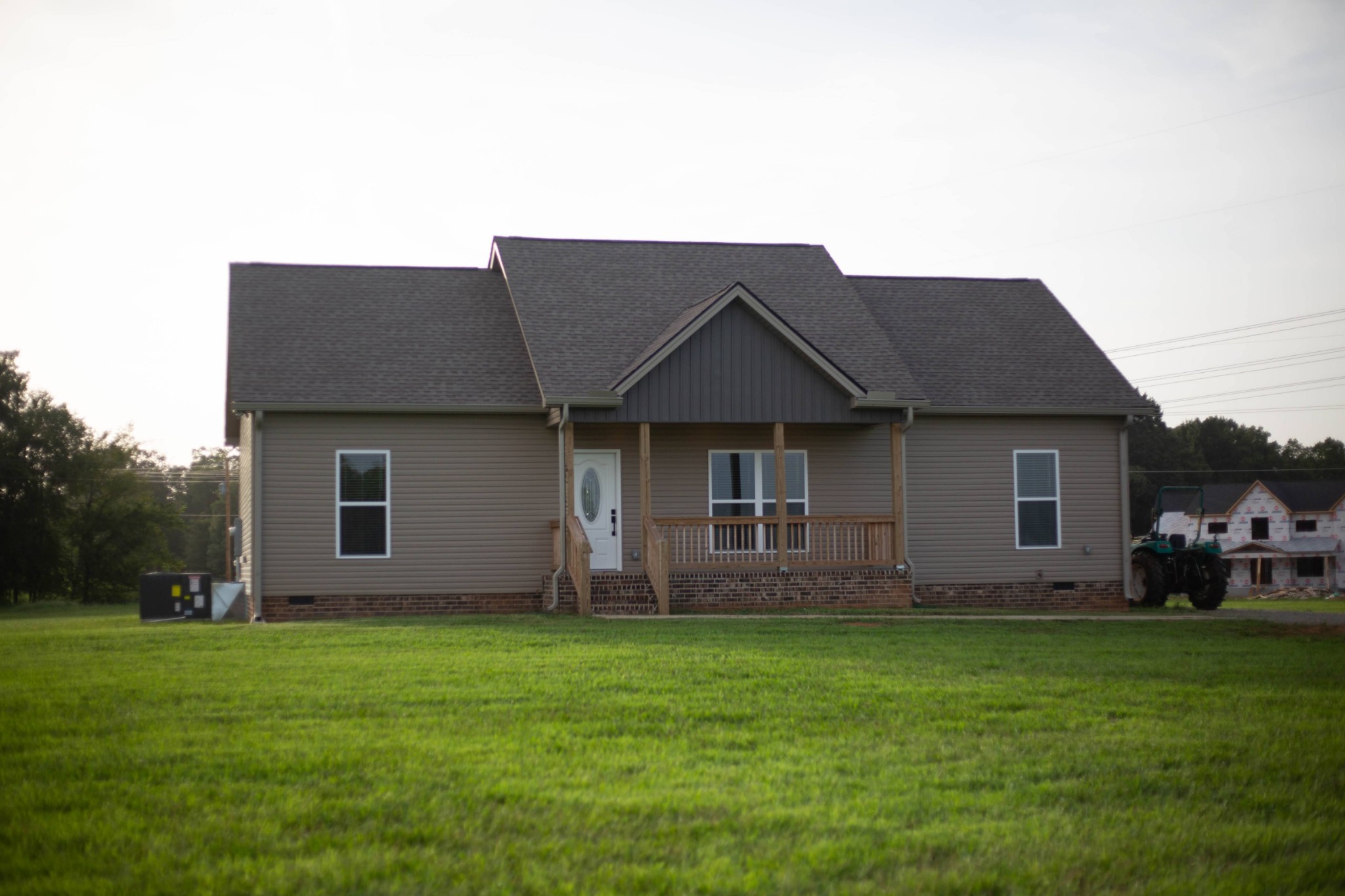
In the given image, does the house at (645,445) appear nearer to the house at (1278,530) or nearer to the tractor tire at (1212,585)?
the tractor tire at (1212,585)

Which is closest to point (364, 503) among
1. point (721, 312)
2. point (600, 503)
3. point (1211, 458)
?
point (600, 503)

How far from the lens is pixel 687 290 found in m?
21.9

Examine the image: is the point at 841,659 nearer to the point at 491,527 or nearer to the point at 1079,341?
the point at 491,527

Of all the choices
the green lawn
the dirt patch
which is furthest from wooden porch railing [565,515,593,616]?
the dirt patch

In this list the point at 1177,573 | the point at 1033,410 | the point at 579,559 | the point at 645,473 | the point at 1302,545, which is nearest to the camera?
the point at 579,559

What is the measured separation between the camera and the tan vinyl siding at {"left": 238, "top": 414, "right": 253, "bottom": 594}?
19500mm

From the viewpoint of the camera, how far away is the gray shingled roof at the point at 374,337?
62.3 feet

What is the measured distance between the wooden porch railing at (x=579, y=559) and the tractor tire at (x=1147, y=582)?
9.94m

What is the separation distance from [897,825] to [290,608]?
49.2 feet

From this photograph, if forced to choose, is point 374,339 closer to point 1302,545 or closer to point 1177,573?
point 1177,573

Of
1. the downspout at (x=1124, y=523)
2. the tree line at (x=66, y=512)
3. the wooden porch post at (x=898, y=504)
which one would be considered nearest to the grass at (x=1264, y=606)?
the downspout at (x=1124, y=523)

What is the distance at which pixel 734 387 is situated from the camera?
1908 cm

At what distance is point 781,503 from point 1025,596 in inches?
203

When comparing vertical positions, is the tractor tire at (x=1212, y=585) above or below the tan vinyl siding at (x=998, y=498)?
below
